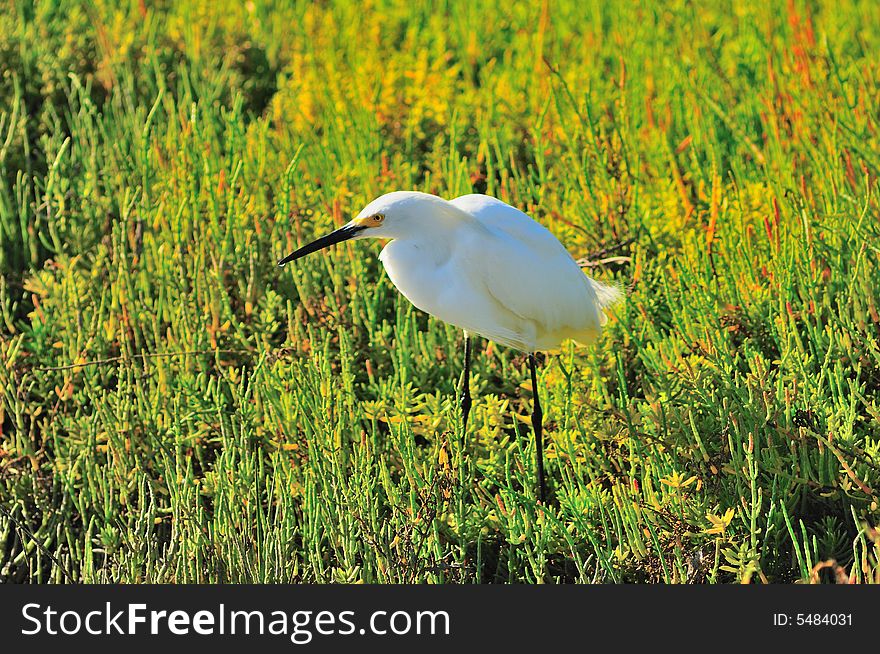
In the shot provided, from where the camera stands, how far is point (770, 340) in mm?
2564

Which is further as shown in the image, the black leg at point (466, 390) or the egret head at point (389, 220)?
the black leg at point (466, 390)

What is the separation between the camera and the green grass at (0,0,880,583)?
81.5 inches

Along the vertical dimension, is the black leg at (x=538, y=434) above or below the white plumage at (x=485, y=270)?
below

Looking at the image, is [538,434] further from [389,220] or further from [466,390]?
[389,220]

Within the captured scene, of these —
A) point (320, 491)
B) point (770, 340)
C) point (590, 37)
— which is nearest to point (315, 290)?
point (320, 491)

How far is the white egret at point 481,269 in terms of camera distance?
220cm

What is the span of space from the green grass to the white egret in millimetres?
154

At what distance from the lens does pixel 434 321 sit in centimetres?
276

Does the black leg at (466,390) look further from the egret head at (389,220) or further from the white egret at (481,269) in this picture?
the egret head at (389,220)

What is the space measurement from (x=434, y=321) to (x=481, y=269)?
48cm

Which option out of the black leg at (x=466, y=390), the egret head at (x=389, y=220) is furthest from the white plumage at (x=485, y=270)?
the black leg at (x=466, y=390)

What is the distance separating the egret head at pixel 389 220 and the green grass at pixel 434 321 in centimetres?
30

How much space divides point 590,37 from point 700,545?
243 cm

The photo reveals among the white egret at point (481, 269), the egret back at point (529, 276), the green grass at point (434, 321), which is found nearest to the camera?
the green grass at point (434, 321)
